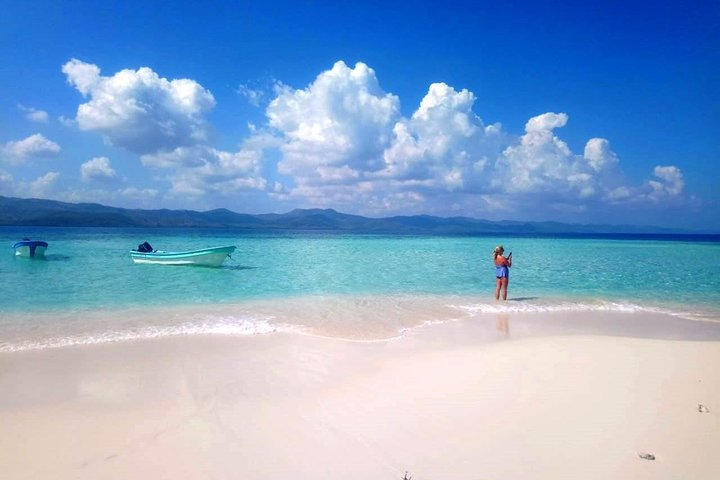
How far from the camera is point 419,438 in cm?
489

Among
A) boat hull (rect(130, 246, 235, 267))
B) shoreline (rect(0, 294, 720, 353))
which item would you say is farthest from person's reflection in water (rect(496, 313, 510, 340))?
boat hull (rect(130, 246, 235, 267))

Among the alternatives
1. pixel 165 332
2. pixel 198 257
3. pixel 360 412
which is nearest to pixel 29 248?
pixel 198 257

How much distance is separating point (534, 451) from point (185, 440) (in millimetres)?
4376

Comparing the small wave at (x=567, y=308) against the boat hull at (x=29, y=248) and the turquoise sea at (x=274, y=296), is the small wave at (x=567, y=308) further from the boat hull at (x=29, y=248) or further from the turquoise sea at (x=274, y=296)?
the boat hull at (x=29, y=248)

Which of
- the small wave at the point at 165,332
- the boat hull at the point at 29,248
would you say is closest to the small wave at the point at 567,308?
the small wave at the point at 165,332

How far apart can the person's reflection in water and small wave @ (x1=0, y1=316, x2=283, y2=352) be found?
6.34 metres

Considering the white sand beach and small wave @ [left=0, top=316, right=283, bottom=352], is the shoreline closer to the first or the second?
small wave @ [left=0, top=316, right=283, bottom=352]

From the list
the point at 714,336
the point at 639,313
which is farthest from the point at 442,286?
the point at 714,336

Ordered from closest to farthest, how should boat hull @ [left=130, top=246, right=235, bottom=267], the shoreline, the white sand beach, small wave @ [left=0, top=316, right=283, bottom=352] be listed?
the white sand beach < small wave @ [left=0, top=316, right=283, bottom=352] < the shoreline < boat hull @ [left=130, top=246, right=235, bottom=267]

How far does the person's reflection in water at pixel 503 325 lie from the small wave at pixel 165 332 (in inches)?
250

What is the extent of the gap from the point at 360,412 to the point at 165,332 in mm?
7237

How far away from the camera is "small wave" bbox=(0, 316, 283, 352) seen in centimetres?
932

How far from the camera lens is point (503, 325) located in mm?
11758

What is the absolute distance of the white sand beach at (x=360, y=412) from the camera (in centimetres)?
442
